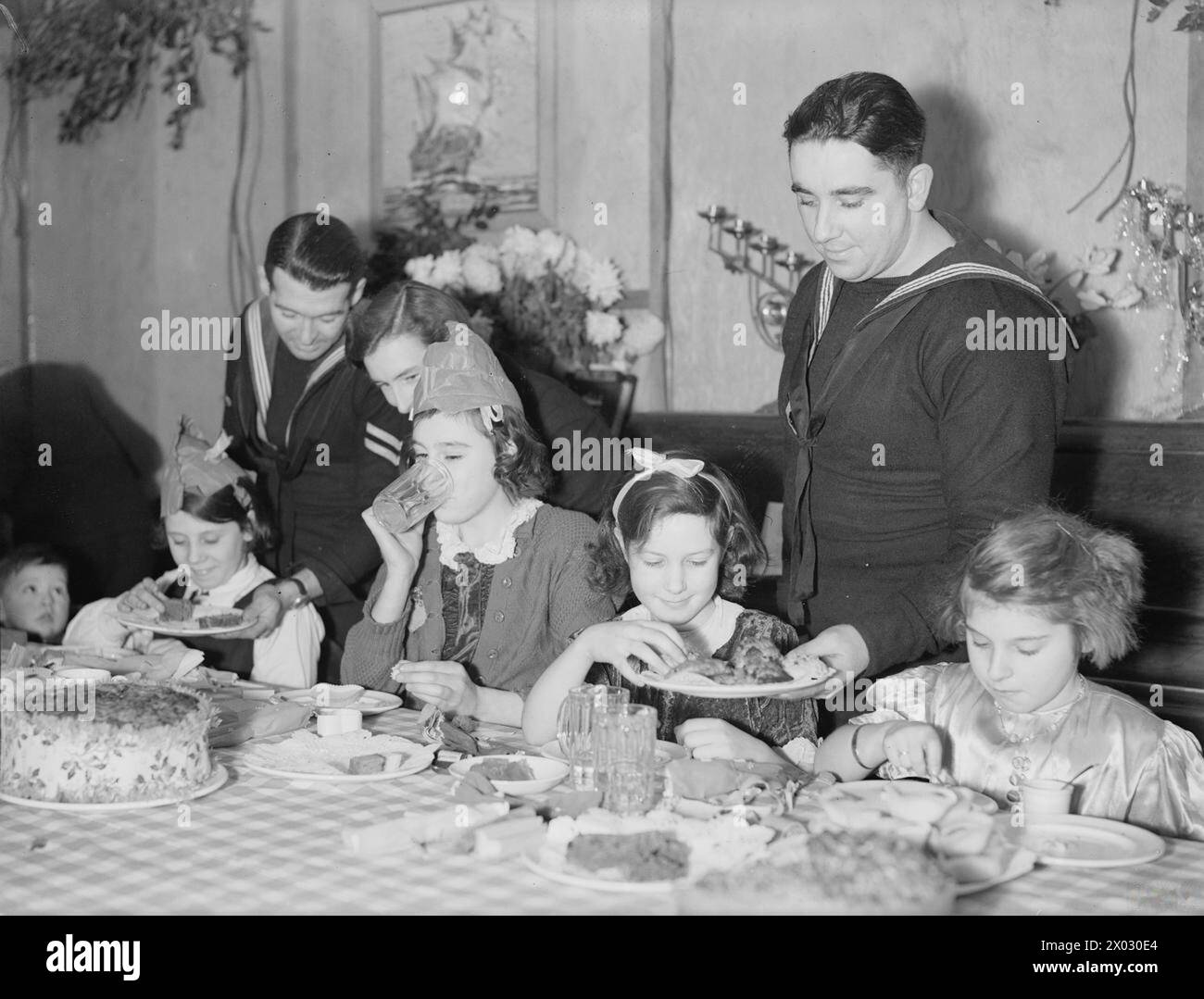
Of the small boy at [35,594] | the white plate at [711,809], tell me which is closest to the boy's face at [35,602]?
the small boy at [35,594]

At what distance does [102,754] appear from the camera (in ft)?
6.73

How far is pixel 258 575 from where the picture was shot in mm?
3975

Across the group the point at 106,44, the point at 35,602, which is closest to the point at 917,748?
the point at 35,602

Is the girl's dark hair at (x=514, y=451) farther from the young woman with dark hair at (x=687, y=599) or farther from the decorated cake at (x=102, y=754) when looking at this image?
the decorated cake at (x=102, y=754)

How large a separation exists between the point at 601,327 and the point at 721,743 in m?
2.74

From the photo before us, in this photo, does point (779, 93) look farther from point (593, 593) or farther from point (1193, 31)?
point (593, 593)

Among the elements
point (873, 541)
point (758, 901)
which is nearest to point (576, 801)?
point (758, 901)

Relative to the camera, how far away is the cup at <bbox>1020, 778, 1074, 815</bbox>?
1979 millimetres

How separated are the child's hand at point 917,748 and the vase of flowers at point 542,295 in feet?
9.24

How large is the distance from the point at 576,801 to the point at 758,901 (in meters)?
A: 0.53

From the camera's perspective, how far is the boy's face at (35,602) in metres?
4.22

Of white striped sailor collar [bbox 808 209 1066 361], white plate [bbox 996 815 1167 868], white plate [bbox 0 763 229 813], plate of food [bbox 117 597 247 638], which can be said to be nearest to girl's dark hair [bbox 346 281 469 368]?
plate of food [bbox 117 597 247 638]

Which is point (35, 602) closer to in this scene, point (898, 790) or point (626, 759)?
point (626, 759)

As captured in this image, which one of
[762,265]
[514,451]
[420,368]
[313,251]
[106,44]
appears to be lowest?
[514,451]
